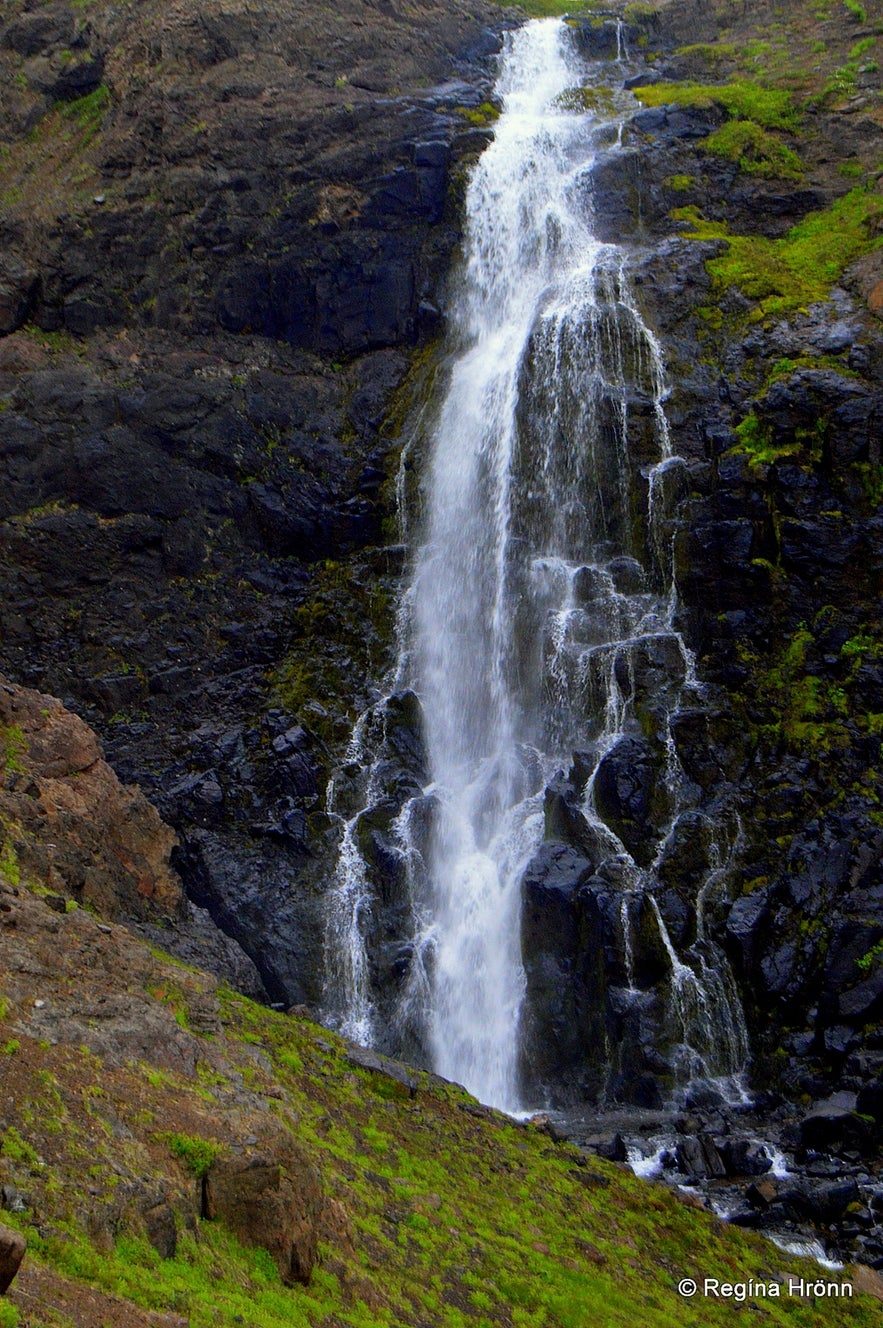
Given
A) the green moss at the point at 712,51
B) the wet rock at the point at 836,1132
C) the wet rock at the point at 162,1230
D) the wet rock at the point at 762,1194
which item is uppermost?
the green moss at the point at 712,51

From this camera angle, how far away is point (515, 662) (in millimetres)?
27516

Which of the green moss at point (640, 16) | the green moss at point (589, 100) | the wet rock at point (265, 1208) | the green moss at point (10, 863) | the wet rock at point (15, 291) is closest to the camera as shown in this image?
the wet rock at point (265, 1208)

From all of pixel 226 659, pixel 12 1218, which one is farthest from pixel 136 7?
pixel 12 1218

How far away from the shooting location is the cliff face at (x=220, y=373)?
27359 millimetres

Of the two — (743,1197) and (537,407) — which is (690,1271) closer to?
(743,1197)

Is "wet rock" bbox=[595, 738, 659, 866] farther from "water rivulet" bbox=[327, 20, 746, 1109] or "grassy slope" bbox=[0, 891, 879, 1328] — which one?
"grassy slope" bbox=[0, 891, 879, 1328]

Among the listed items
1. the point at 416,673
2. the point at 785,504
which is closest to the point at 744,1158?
the point at 416,673

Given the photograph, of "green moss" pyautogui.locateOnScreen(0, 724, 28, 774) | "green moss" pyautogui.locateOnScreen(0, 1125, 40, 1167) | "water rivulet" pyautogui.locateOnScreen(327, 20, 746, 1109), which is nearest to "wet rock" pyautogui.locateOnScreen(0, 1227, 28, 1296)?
"green moss" pyautogui.locateOnScreen(0, 1125, 40, 1167)

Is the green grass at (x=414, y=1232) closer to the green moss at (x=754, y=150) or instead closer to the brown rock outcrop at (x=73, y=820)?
the brown rock outcrop at (x=73, y=820)

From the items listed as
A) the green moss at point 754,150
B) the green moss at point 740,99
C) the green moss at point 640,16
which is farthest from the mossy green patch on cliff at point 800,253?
the green moss at point 640,16

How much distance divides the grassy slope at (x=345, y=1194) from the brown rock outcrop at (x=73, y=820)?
2.68 meters

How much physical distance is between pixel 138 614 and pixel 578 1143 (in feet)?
58.9

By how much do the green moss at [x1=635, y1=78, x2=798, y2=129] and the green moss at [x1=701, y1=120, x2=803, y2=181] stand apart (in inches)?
23.9

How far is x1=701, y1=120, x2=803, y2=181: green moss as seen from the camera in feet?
117
